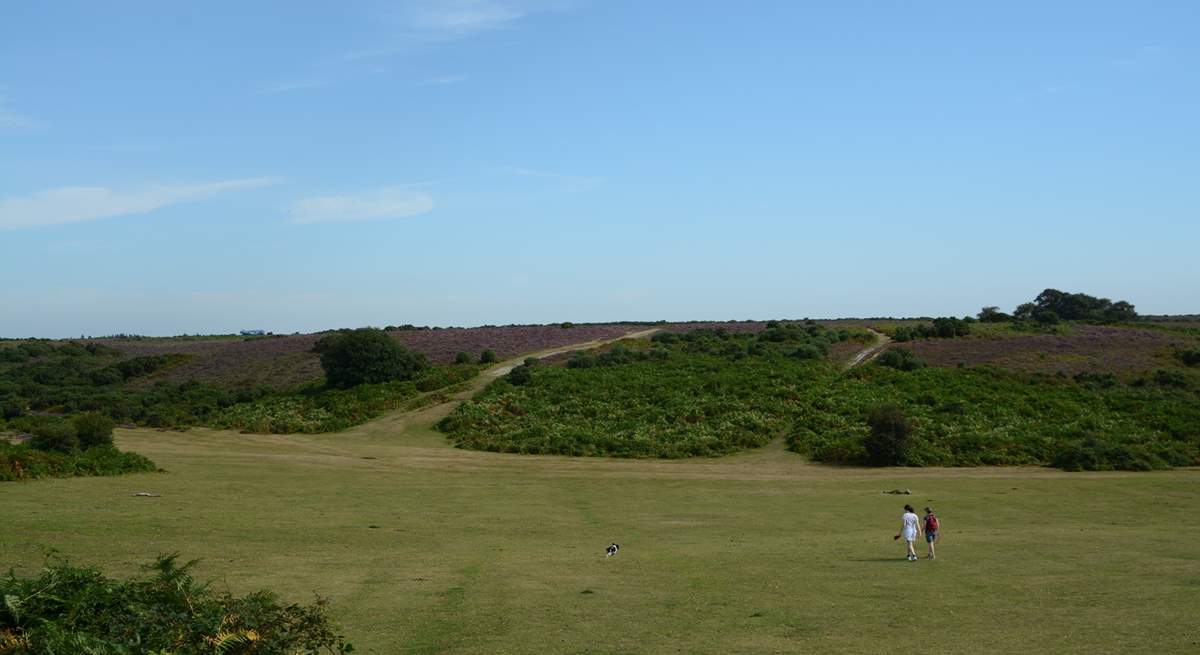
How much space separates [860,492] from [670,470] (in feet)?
33.2

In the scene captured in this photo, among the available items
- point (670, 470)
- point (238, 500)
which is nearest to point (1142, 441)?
point (670, 470)

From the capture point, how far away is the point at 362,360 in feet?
219

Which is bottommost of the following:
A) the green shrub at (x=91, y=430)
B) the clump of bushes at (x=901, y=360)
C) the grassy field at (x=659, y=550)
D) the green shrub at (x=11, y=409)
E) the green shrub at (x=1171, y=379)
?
the grassy field at (x=659, y=550)

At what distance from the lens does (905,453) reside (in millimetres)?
46469

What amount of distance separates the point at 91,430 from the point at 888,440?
3431 centimetres

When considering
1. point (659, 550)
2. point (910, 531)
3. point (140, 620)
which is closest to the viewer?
point (140, 620)

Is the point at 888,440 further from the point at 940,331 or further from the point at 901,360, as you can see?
the point at 940,331

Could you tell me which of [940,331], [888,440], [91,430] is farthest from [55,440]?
[940,331]

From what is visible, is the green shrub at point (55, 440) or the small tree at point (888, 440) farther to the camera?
the small tree at point (888, 440)

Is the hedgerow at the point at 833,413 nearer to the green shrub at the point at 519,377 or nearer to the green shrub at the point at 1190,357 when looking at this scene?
the green shrub at the point at 519,377

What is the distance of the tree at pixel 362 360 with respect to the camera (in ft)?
219

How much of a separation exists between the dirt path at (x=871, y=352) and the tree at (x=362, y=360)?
30.7 m

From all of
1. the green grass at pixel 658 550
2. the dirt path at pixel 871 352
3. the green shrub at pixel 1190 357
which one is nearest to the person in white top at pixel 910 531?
the green grass at pixel 658 550

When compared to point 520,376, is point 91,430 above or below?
below
